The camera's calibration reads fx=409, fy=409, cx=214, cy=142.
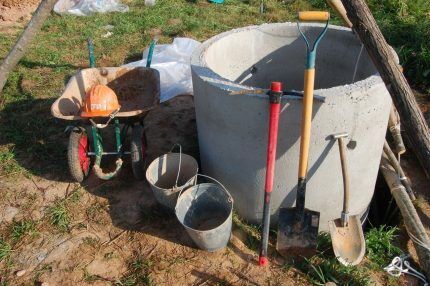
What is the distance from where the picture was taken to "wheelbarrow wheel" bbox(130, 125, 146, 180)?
3.79 m

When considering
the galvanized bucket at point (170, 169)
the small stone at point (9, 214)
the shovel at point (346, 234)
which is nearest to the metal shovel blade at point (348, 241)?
the shovel at point (346, 234)

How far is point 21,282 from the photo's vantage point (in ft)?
10.1

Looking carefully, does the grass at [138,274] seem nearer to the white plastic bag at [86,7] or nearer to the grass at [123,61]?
the grass at [123,61]

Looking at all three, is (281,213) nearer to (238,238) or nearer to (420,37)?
(238,238)

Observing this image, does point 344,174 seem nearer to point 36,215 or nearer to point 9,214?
point 36,215

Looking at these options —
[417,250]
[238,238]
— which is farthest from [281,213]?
[417,250]

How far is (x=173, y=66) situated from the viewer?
546 cm

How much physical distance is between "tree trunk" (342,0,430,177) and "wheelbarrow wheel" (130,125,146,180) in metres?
2.12

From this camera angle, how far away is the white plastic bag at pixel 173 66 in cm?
520

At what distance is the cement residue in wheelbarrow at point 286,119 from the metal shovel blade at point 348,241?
15 cm

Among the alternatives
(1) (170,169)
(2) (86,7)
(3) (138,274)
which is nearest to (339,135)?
(1) (170,169)

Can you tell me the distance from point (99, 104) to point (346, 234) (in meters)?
2.37

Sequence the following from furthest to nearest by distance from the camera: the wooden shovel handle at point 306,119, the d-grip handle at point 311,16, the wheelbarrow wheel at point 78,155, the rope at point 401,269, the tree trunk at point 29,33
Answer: the tree trunk at point 29,33 < the wheelbarrow wheel at point 78,155 < the rope at point 401,269 < the d-grip handle at point 311,16 < the wooden shovel handle at point 306,119

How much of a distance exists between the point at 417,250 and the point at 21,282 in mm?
3026
